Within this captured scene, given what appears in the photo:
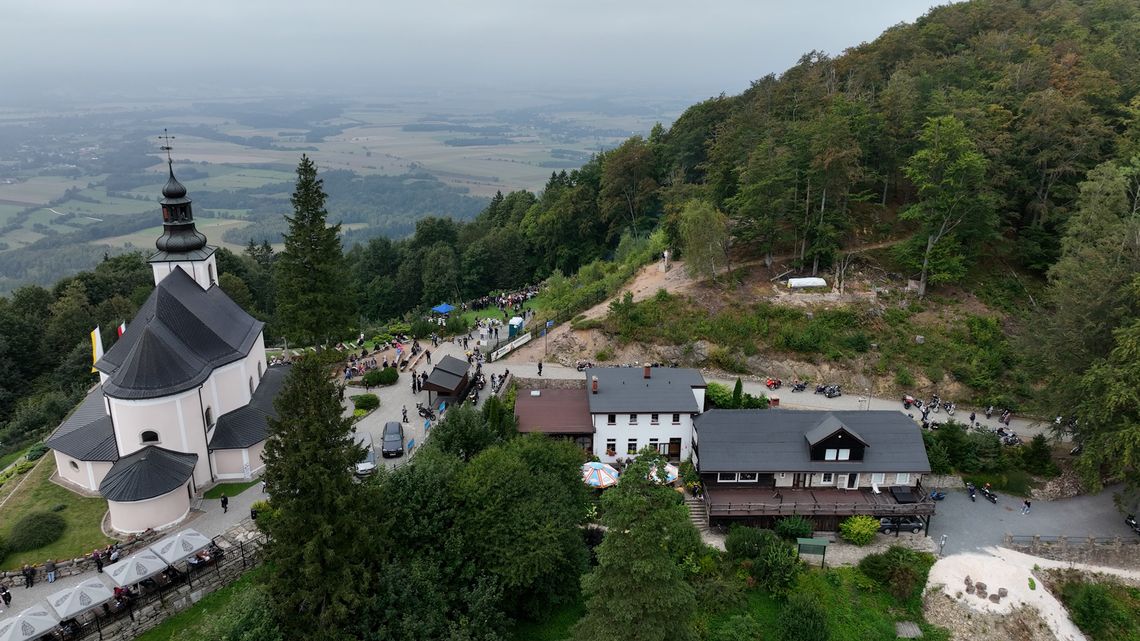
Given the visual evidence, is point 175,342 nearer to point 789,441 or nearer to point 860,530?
point 789,441

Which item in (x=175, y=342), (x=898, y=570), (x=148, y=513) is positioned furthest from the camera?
(x=175, y=342)

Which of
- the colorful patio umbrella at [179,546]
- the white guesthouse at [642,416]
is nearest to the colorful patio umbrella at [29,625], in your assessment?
the colorful patio umbrella at [179,546]

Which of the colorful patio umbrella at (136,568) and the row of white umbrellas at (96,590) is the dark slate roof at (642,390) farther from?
the colorful patio umbrella at (136,568)

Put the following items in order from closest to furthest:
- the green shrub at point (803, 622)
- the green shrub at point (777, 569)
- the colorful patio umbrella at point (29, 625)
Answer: the colorful patio umbrella at point (29, 625), the green shrub at point (803, 622), the green shrub at point (777, 569)

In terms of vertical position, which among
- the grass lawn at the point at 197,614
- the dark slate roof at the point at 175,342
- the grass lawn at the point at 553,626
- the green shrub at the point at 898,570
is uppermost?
the dark slate roof at the point at 175,342

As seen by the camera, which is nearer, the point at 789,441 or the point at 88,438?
Result: the point at 88,438

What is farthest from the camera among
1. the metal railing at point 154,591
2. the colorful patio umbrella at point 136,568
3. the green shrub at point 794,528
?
the green shrub at point 794,528

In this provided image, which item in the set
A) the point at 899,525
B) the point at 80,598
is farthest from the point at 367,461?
the point at 899,525
